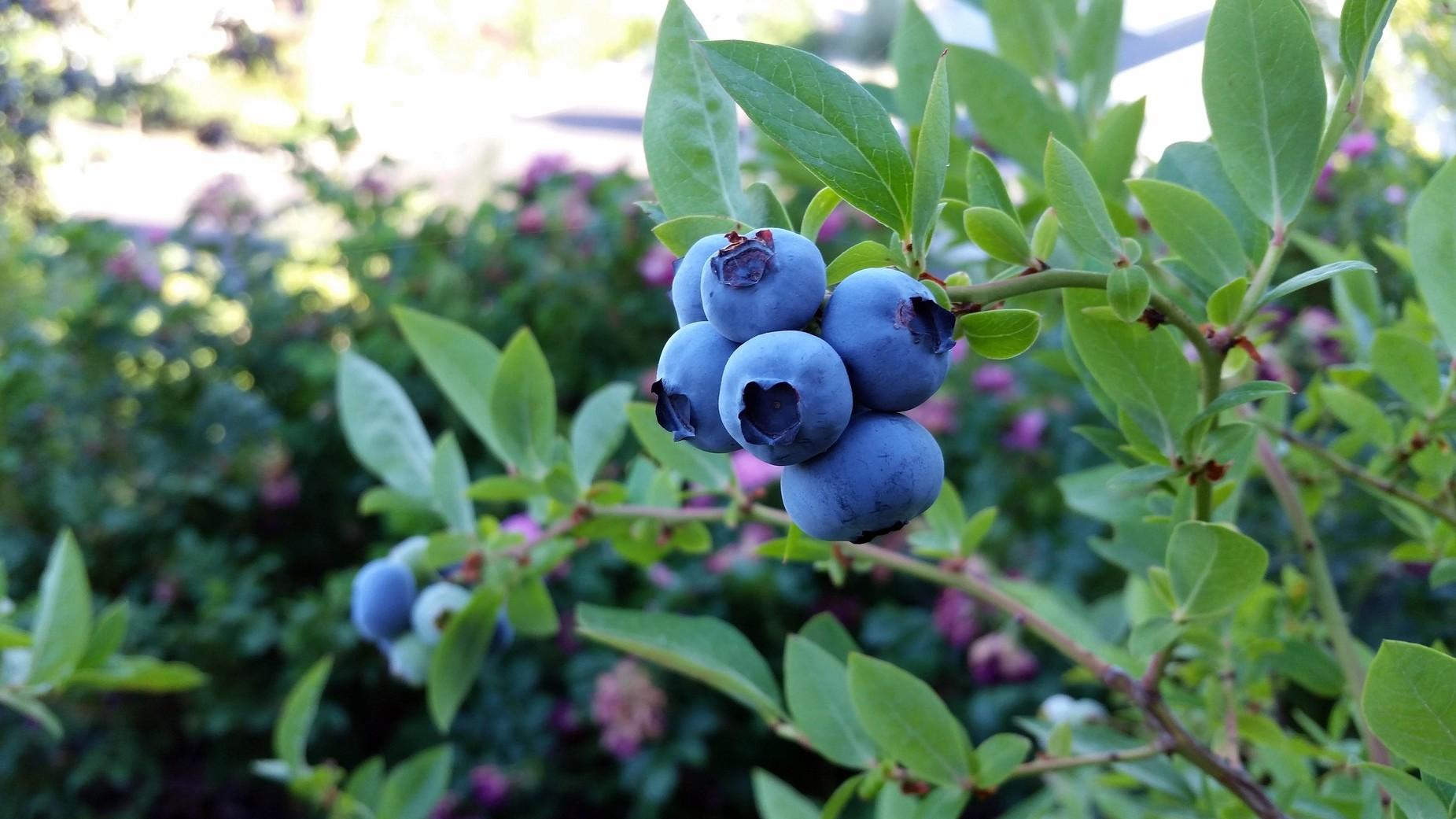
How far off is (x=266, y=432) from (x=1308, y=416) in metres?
2.04

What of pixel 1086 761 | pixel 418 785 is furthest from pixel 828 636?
pixel 418 785

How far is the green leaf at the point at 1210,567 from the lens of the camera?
0.51 m

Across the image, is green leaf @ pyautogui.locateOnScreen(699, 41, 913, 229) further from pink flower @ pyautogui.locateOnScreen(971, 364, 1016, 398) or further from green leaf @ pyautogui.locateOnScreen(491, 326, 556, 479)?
pink flower @ pyautogui.locateOnScreen(971, 364, 1016, 398)

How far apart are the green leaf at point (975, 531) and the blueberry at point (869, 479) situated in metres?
0.33

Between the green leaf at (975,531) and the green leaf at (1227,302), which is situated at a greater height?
the green leaf at (1227,302)

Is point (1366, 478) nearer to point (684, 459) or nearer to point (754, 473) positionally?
A: point (684, 459)

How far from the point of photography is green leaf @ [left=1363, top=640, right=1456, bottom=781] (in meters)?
0.43

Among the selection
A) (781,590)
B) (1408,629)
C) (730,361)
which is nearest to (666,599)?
(781,590)

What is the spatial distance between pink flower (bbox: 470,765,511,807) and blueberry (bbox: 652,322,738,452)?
5.67ft

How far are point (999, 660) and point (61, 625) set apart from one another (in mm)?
1422

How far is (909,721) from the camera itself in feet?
2.04

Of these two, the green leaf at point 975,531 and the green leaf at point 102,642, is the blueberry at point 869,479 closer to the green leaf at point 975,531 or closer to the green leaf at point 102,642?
the green leaf at point 975,531

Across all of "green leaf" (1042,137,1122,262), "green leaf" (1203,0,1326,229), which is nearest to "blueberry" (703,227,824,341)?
"green leaf" (1042,137,1122,262)

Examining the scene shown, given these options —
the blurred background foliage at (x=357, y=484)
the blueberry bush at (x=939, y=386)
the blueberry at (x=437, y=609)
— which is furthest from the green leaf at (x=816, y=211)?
the blurred background foliage at (x=357, y=484)
